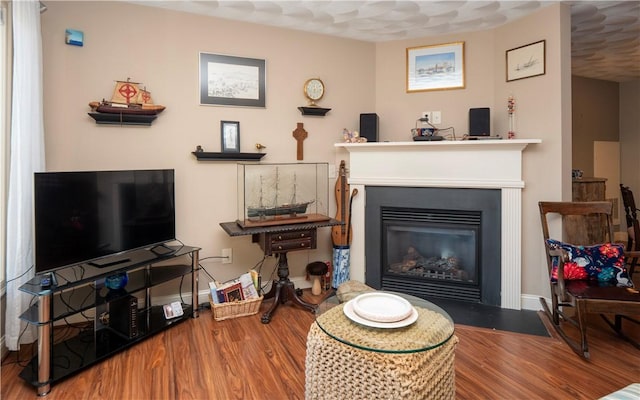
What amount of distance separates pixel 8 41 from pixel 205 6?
1274mm

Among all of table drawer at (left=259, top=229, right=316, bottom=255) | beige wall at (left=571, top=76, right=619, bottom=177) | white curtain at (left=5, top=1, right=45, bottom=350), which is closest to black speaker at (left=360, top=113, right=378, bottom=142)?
table drawer at (left=259, top=229, right=316, bottom=255)

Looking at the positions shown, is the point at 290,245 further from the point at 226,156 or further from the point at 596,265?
the point at 596,265

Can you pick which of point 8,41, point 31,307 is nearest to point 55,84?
point 8,41

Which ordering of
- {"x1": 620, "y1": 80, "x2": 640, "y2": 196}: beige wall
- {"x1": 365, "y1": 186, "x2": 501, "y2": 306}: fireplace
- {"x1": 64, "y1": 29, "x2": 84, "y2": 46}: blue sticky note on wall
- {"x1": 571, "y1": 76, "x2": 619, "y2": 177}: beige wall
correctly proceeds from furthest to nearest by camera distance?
{"x1": 620, "y1": 80, "x2": 640, "y2": 196}: beige wall < {"x1": 571, "y1": 76, "x2": 619, "y2": 177}: beige wall < {"x1": 365, "y1": 186, "x2": 501, "y2": 306}: fireplace < {"x1": 64, "y1": 29, "x2": 84, "y2": 46}: blue sticky note on wall

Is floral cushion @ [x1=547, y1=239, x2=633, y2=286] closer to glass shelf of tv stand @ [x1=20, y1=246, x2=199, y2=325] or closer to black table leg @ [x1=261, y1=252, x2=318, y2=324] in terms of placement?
black table leg @ [x1=261, y1=252, x2=318, y2=324]

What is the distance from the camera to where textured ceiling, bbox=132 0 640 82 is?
2793mm

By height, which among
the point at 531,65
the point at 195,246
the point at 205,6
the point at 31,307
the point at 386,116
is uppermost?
the point at 205,6

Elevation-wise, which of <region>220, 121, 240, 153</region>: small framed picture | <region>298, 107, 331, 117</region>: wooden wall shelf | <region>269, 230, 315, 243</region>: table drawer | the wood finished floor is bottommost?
the wood finished floor

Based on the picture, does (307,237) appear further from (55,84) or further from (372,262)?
(55,84)

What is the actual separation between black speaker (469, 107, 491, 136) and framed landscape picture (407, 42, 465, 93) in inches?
14.2

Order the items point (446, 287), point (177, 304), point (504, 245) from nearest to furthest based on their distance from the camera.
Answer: point (177, 304) < point (504, 245) < point (446, 287)

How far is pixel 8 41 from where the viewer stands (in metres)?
2.17

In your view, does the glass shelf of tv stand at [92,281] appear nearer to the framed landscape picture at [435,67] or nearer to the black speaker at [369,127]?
the black speaker at [369,127]

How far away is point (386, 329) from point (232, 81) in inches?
92.8
